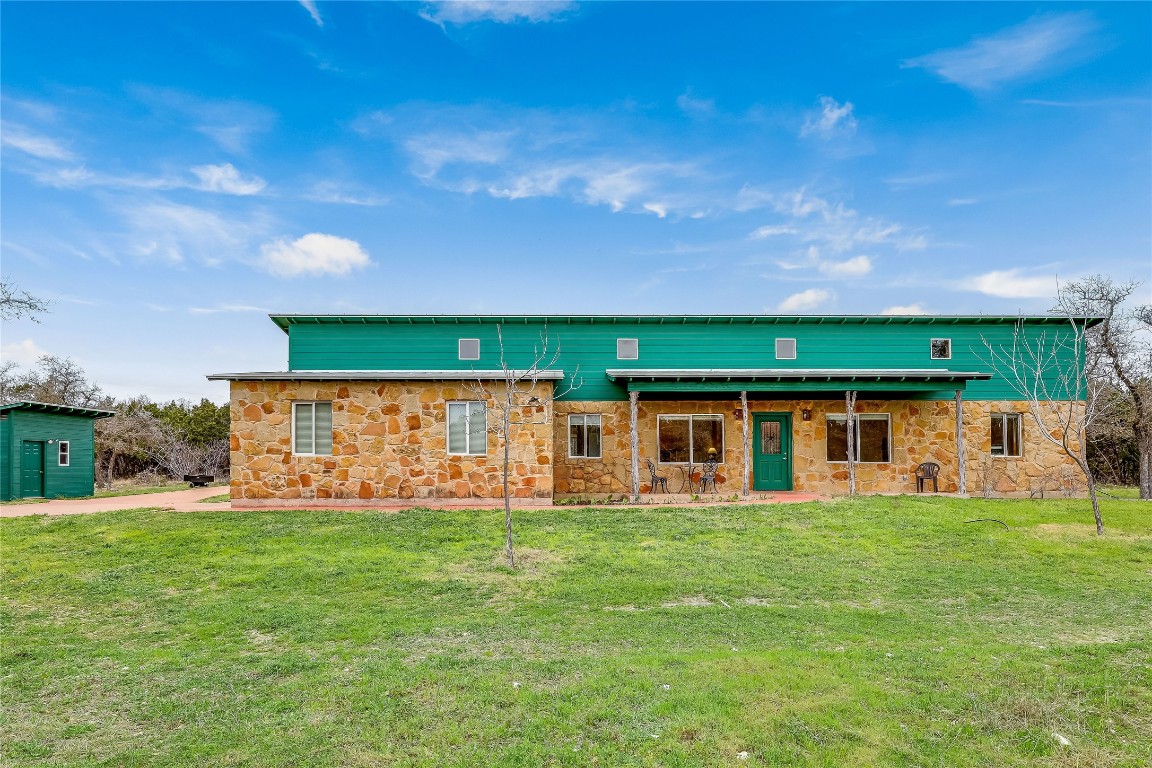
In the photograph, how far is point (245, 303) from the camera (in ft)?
59.6

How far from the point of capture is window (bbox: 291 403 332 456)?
14.5 meters

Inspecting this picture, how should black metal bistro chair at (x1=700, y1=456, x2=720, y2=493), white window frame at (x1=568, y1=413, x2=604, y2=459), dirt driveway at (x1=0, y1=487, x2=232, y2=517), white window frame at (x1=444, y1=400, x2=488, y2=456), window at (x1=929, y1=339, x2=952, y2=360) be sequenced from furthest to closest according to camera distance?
window at (x1=929, y1=339, x2=952, y2=360), white window frame at (x1=568, y1=413, x2=604, y2=459), black metal bistro chair at (x1=700, y1=456, x2=720, y2=493), white window frame at (x1=444, y1=400, x2=488, y2=456), dirt driveway at (x1=0, y1=487, x2=232, y2=517)

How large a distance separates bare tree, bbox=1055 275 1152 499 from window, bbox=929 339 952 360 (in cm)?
282

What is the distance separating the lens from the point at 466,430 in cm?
1458

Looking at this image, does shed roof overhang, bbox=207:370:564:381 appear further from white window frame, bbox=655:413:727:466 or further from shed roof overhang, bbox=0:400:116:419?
shed roof overhang, bbox=0:400:116:419

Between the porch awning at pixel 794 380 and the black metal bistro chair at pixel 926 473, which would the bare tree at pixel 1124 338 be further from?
the black metal bistro chair at pixel 926 473

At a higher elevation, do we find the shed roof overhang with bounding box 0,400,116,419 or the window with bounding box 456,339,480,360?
the window with bounding box 456,339,480,360

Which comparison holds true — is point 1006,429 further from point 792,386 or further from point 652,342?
point 652,342

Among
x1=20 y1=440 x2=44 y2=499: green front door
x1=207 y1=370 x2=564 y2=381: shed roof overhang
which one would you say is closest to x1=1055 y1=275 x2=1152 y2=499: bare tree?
x1=207 y1=370 x2=564 y2=381: shed roof overhang

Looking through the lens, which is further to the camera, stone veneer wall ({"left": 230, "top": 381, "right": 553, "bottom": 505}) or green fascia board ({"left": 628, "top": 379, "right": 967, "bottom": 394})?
green fascia board ({"left": 628, "top": 379, "right": 967, "bottom": 394})

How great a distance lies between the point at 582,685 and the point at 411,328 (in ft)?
46.3

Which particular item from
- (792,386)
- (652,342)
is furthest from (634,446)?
(792,386)

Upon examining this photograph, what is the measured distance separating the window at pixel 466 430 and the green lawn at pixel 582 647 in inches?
152

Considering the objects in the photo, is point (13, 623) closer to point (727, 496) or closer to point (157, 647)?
point (157, 647)
